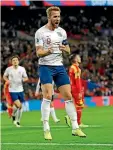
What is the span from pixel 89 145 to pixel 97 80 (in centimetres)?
2371

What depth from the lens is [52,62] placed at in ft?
37.0

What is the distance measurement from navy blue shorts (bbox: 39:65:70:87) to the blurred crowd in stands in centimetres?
1867

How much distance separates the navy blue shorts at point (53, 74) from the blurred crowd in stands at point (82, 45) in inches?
735

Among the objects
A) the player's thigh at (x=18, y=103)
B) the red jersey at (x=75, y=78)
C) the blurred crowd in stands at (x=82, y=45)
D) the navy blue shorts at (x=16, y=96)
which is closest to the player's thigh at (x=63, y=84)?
the red jersey at (x=75, y=78)

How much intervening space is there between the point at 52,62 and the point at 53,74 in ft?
0.73

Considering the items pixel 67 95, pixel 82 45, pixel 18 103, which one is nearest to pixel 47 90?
pixel 67 95

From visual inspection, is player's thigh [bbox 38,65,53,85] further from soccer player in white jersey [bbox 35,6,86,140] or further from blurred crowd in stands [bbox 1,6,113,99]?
blurred crowd in stands [bbox 1,6,113,99]

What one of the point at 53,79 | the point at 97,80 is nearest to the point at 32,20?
the point at 97,80

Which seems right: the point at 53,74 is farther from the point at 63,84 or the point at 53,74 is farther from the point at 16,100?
the point at 16,100

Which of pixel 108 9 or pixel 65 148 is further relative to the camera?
pixel 108 9

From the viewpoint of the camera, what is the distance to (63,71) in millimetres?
11375

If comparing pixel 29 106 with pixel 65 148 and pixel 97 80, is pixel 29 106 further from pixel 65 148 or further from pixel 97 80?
pixel 65 148

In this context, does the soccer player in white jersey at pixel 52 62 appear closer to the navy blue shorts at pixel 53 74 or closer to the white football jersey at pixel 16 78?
the navy blue shorts at pixel 53 74

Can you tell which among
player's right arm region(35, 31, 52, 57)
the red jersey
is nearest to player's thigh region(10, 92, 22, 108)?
the red jersey
